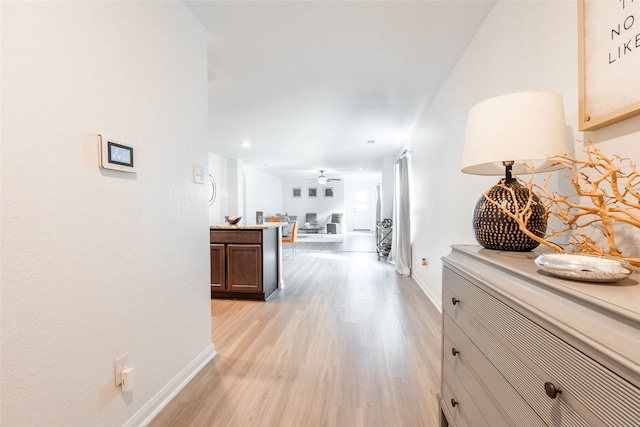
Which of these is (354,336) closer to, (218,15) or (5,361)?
(5,361)

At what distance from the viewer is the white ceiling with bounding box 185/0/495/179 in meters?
1.92

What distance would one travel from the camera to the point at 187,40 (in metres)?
1.90

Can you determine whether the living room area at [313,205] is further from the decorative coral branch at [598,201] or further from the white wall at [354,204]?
the decorative coral branch at [598,201]

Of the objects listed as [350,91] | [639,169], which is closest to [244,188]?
[350,91]

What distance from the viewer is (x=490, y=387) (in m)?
0.93

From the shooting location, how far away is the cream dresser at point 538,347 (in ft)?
1.60

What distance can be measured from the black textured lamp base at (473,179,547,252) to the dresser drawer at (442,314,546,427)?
406 millimetres

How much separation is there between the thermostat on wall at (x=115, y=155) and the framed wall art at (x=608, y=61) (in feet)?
6.39

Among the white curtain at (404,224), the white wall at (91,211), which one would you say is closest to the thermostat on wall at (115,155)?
the white wall at (91,211)

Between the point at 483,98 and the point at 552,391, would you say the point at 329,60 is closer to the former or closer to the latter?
the point at 483,98

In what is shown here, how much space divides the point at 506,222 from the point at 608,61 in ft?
2.07

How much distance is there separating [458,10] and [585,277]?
6.52ft

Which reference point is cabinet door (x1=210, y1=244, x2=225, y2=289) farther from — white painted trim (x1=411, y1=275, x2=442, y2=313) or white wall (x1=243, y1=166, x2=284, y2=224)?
white wall (x1=243, y1=166, x2=284, y2=224)

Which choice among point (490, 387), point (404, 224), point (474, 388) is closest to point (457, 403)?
point (474, 388)
